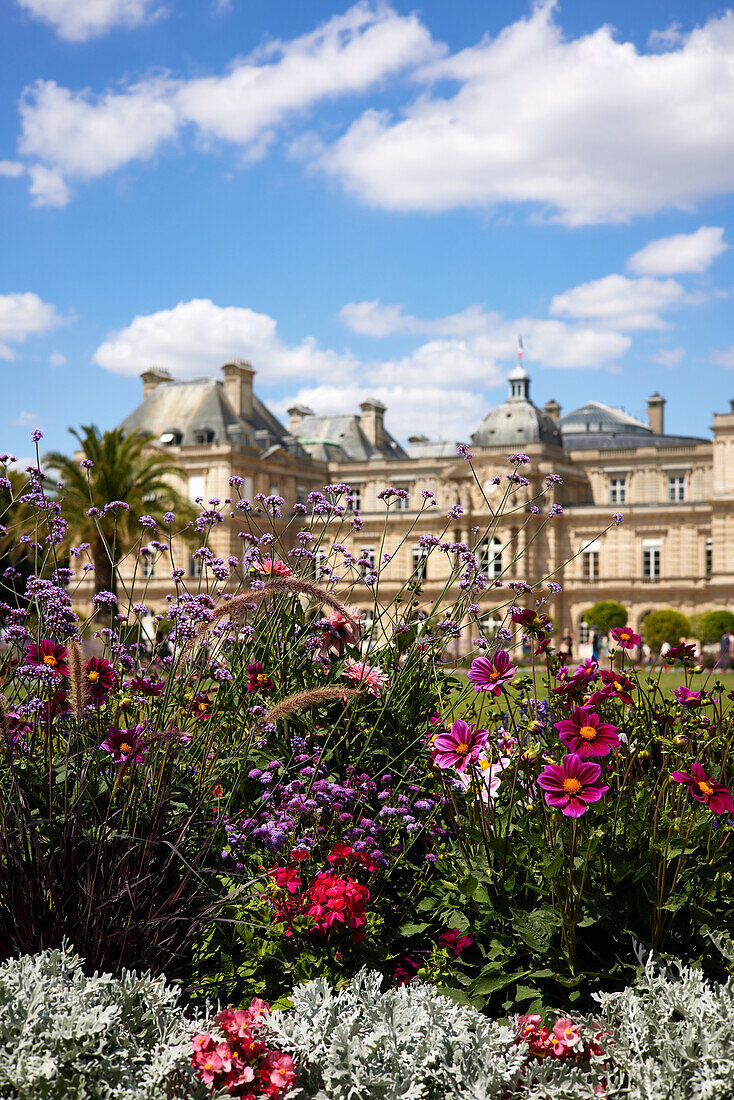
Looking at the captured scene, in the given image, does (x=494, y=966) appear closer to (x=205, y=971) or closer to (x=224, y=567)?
(x=205, y=971)

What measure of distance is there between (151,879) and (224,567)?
1.72m

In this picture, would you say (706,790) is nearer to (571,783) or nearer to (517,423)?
(571,783)

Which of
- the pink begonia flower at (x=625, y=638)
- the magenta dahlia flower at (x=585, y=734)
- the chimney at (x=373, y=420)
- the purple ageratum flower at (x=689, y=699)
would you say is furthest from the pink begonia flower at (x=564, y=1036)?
the chimney at (x=373, y=420)

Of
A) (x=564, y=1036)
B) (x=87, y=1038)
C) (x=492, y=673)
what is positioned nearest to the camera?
(x=87, y=1038)

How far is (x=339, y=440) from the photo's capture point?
64.1 m

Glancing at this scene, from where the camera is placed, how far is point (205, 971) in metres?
3.88

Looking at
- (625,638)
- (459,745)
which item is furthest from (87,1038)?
(625,638)

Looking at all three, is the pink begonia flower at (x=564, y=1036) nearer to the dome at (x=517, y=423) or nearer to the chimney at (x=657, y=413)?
the dome at (x=517, y=423)

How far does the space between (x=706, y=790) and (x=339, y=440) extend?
61.0 metres

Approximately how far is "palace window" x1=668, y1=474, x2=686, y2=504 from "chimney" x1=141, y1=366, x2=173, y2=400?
89.7 ft

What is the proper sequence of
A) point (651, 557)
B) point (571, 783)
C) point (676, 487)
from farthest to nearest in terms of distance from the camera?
point (676, 487), point (651, 557), point (571, 783)

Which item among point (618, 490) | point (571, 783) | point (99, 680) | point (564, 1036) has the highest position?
point (618, 490)

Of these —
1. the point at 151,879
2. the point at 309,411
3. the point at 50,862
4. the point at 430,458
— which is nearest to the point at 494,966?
the point at 151,879

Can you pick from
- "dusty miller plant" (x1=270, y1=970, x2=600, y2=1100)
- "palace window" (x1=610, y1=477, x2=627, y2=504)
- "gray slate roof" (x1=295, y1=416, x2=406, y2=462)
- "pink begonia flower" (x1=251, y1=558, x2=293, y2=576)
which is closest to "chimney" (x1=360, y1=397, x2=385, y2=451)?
"gray slate roof" (x1=295, y1=416, x2=406, y2=462)
